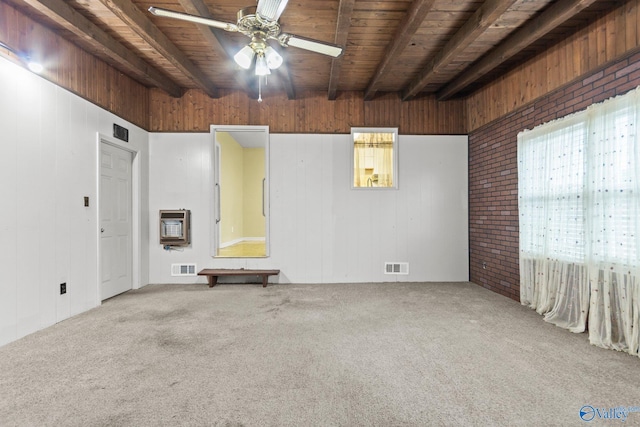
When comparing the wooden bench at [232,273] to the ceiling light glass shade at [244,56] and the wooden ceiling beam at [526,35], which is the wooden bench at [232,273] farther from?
the wooden ceiling beam at [526,35]

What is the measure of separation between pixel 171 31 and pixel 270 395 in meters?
3.71

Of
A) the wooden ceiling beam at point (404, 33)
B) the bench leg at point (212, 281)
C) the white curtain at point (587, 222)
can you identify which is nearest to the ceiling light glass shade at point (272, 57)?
the wooden ceiling beam at point (404, 33)

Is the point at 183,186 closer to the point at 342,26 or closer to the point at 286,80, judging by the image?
the point at 286,80

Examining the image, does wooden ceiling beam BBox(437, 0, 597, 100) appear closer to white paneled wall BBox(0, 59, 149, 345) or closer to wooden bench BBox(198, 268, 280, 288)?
wooden bench BBox(198, 268, 280, 288)

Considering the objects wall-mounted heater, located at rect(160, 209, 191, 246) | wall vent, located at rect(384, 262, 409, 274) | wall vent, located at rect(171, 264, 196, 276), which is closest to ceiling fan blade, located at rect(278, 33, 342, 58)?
wall-mounted heater, located at rect(160, 209, 191, 246)

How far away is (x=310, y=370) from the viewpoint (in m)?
2.14

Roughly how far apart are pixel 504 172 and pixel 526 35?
173cm

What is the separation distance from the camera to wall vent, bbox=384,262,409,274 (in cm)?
498

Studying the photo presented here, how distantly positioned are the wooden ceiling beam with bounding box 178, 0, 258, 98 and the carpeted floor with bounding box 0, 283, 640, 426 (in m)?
2.97

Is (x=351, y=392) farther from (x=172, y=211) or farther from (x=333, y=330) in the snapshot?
(x=172, y=211)

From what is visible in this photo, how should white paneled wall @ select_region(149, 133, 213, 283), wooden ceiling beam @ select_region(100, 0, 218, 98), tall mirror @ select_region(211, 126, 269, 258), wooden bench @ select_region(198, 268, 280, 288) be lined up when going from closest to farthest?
wooden ceiling beam @ select_region(100, 0, 218, 98)
wooden bench @ select_region(198, 268, 280, 288)
white paneled wall @ select_region(149, 133, 213, 283)
tall mirror @ select_region(211, 126, 269, 258)

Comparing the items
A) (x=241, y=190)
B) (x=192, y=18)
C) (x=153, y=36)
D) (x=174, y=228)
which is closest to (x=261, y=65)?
(x=192, y=18)

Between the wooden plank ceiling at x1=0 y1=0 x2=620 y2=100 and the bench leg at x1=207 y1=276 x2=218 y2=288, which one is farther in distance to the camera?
the bench leg at x1=207 y1=276 x2=218 y2=288

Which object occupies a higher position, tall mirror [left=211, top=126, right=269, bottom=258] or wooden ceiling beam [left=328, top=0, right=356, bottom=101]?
wooden ceiling beam [left=328, top=0, right=356, bottom=101]
